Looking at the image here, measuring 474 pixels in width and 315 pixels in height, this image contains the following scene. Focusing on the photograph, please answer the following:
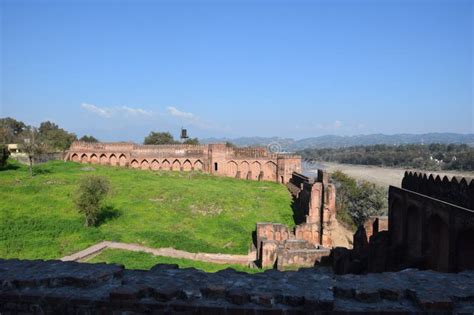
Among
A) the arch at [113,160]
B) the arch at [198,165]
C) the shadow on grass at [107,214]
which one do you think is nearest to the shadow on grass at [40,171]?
the arch at [113,160]

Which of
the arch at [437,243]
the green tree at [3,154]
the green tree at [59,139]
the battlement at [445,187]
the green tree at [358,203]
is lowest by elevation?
the green tree at [358,203]

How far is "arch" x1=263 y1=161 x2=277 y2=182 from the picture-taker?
48.9 metres

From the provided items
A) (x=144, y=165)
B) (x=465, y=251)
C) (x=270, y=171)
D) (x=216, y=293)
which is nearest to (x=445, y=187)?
(x=465, y=251)

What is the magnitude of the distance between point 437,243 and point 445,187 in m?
1.99

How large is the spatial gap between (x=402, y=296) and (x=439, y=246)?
9.35 m

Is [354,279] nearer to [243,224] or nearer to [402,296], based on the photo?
[402,296]

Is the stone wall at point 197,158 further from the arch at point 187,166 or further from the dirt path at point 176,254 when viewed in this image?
the dirt path at point 176,254

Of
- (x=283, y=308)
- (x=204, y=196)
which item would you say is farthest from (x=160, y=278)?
(x=204, y=196)

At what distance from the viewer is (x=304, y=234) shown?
25.8 m

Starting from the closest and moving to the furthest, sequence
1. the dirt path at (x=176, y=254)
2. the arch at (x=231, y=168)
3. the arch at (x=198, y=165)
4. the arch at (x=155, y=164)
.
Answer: the dirt path at (x=176, y=254), the arch at (x=231, y=168), the arch at (x=198, y=165), the arch at (x=155, y=164)

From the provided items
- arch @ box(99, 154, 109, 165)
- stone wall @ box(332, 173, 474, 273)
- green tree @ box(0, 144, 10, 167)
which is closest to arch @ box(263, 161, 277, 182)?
arch @ box(99, 154, 109, 165)

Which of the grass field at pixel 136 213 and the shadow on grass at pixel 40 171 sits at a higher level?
the shadow on grass at pixel 40 171

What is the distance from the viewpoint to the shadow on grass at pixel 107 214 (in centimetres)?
2508

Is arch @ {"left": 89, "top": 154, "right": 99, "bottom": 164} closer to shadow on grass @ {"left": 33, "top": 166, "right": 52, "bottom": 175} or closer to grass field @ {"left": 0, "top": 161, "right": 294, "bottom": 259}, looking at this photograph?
grass field @ {"left": 0, "top": 161, "right": 294, "bottom": 259}
